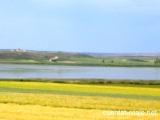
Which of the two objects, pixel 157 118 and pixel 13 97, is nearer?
pixel 157 118

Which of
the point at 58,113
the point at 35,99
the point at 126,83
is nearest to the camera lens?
the point at 58,113

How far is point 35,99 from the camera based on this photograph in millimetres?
30109

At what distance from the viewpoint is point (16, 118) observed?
21.8 meters

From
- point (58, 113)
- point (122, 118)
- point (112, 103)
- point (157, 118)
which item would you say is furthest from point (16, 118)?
point (112, 103)

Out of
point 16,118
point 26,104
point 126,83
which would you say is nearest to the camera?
point 16,118

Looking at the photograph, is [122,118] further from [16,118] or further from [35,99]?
[35,99]

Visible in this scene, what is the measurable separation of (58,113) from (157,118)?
488cm

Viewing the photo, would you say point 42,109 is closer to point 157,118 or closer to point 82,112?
point 82,112

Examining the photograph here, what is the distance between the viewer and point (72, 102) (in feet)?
94.8

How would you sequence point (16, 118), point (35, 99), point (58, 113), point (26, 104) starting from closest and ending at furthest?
point (16, 118) → point (58, 113) → point (26, 104) → point (35, 99)

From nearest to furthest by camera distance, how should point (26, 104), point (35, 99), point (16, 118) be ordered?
point (16, 118) < point (26, 104) < point (35, 99)

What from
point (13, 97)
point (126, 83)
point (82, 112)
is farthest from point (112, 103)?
point (126, 83)

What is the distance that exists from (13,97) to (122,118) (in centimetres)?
1052

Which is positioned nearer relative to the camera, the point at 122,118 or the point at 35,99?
the point at 122,118
